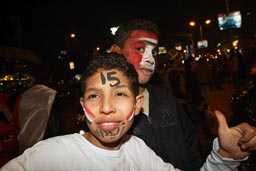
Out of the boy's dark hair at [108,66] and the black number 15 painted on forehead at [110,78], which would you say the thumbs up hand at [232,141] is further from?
the black number 15 painted on forehead at [110,78]

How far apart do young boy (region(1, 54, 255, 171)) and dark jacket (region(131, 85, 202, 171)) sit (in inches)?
14.4

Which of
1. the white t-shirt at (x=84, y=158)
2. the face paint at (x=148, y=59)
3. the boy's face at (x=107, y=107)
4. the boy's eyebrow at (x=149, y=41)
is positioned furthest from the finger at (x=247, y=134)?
the boy's eyebrow at (x=149, y=41)

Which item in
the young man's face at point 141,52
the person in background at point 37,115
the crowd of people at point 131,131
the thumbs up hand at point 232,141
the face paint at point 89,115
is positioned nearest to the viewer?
the crowd of people at point 131,131

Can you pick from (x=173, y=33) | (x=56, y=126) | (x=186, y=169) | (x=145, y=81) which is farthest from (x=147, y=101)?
(x=173, y=33)

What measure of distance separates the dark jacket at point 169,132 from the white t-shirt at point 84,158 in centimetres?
34

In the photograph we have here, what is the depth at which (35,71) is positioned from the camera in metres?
5.00

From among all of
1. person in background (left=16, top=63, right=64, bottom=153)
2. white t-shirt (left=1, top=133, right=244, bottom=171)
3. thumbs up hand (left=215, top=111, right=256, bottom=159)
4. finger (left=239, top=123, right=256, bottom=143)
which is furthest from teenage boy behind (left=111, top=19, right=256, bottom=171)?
person in background (left=16, top=63, right=64, bottom=153)

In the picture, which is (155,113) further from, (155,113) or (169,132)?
(169,132)

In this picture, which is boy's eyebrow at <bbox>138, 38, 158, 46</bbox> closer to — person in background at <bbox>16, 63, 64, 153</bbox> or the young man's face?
the young man's face

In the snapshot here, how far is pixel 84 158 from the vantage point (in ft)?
6.14

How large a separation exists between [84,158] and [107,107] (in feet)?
1.25

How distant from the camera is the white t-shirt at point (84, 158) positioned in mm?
1711

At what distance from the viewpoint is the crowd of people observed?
1874 mm

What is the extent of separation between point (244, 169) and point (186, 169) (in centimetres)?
208
